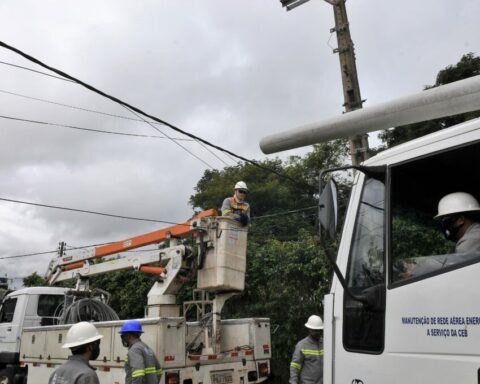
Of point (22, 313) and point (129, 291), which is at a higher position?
point (129, 291)

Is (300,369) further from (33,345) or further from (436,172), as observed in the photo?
(33,345)

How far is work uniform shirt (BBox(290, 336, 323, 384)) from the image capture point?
669 cm

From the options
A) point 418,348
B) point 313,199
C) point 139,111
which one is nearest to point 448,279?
point 418,348

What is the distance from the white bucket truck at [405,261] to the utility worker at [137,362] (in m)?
3.09

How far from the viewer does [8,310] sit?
10.8 metres

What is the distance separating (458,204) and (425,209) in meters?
0.30

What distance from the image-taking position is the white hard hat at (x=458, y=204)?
2848 millimetres

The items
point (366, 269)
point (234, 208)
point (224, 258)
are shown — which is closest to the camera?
point (366, 269)

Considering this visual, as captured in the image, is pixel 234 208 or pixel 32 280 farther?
pixel 32 280

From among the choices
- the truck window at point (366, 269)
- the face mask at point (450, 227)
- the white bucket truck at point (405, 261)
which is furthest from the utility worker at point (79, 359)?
the face mask at point (450, 227)

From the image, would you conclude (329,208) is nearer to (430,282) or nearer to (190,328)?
(430,282)

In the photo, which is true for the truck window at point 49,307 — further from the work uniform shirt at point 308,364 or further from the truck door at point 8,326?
the work uniform shirt at point 308,364

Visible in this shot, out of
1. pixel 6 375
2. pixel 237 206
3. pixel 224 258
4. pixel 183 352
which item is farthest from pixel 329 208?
pixel 6 375

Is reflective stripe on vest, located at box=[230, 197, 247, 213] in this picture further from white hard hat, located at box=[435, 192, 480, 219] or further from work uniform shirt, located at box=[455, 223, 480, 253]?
work uniform shirt, located at box=[455, 223, 480, 253]
